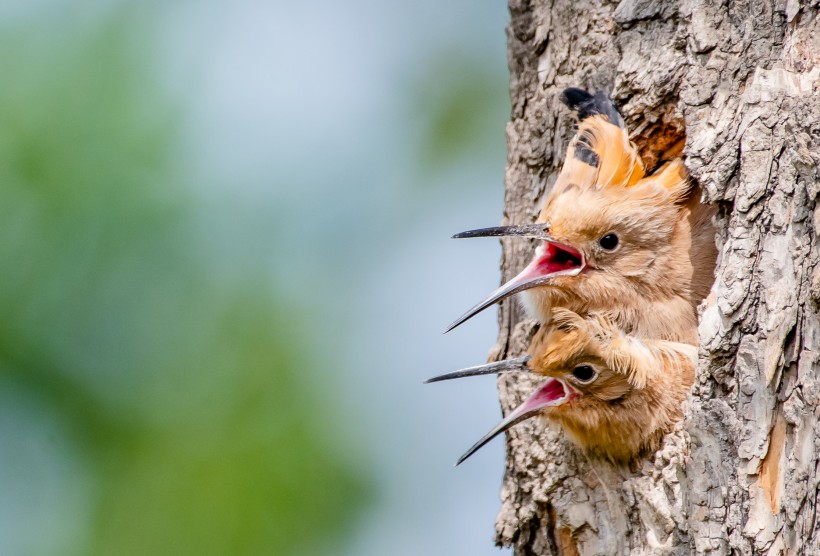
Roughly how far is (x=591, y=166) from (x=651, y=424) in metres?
0.84

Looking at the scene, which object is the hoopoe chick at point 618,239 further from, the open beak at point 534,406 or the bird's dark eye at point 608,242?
the open beak at point 534,406

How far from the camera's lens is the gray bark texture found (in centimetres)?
Answer: 235

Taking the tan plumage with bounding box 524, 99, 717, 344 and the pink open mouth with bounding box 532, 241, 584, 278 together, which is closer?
the tan plumage with bounding box 524, 99, 717, 344

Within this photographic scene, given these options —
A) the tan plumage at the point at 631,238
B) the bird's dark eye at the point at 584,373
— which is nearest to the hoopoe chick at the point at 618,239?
the tan plumage at the point at 631,238

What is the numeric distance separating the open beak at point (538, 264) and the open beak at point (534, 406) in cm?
31

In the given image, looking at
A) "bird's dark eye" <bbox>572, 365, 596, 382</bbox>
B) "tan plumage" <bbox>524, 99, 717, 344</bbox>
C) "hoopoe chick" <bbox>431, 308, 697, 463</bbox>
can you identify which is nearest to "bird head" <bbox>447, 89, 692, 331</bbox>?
"tan plumage" <bbox>524, 99, 717, 344</bbox>

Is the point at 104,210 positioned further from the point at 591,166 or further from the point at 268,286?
the point at 591,166

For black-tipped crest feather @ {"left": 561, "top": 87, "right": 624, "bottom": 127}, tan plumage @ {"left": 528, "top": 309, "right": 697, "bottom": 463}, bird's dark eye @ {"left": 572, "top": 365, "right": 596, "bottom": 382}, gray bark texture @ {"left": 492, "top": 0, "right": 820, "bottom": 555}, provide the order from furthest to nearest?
black-tipped crest feather @ {"left": 561, "top": 87, "right": 624, "bottom": 127}
bird's dark eye @ {"left": 572, "top": 365, "right": 596, "bottom": 382}
tan plumage @ {"left": 528, "top": 309, "right": 697, "bottom": 463}
gray bark texture @ {"left": 492, "top": 0, "right": 820, "bottom": 555}

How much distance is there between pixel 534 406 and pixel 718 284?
786 millimetres

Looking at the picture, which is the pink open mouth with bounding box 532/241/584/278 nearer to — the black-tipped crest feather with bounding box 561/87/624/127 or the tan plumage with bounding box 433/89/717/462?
the tan plumage with bounding box 433/89/717/462

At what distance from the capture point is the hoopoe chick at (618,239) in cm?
308

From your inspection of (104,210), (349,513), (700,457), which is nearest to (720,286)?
(700,457)

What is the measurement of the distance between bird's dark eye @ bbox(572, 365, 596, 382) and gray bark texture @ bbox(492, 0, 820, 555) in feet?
0.86

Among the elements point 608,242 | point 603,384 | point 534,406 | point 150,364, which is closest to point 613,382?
point 603,384
